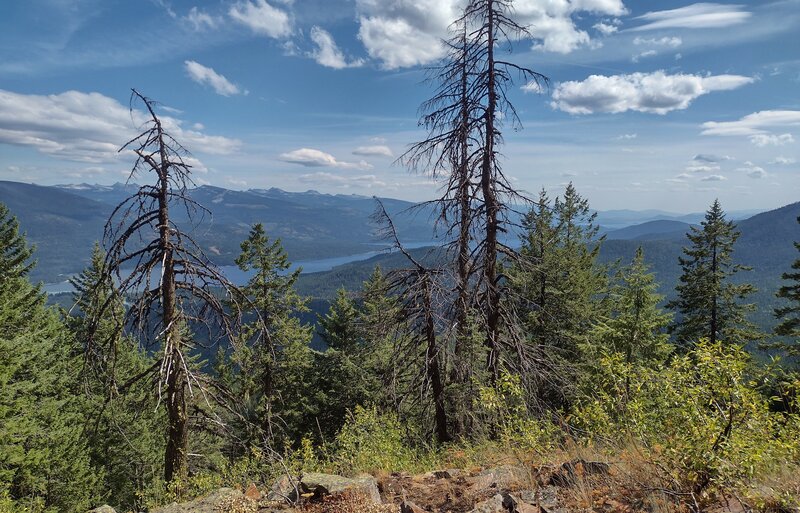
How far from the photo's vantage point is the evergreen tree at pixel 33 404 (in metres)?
13.1

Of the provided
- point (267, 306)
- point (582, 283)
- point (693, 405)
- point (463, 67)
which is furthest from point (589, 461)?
point (267, 306)

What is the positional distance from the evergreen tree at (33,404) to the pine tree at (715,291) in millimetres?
31255

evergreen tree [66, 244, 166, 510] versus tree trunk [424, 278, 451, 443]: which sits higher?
tree trunk [424, 278, 451, 443]

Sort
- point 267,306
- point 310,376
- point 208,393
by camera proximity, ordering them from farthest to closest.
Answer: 1. point 310,376
2. point 267,306
3. point 208,393

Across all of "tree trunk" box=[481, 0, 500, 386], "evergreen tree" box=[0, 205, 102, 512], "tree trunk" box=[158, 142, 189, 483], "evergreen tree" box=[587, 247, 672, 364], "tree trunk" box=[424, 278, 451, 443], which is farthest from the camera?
"evergreen tree" box=[587, 247, 672, 364]

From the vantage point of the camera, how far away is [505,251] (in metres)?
9.89

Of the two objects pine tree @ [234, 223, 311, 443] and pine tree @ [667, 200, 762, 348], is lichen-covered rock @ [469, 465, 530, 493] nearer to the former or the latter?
pine tree @ [234, 223, 311, 443]

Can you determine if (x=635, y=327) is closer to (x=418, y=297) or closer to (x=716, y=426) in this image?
(x=418, y=297)

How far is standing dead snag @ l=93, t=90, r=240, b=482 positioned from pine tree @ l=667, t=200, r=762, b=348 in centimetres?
2660

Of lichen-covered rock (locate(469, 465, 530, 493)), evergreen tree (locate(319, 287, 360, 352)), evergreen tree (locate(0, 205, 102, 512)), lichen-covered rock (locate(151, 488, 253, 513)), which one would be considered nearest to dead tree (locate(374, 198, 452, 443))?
lichen-covered rock (locate(469, 465, 530, 493))

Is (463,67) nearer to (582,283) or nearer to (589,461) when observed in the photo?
(589,461)

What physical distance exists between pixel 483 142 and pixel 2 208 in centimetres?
2222

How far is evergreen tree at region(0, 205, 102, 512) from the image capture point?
1315 centimetres

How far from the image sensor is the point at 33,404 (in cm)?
1562
